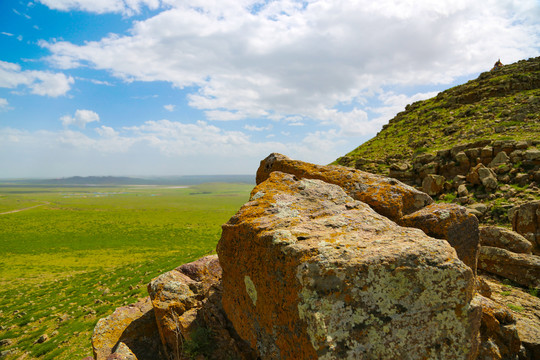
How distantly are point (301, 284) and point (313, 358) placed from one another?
3.33 ft

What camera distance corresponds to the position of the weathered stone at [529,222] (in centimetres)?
1287

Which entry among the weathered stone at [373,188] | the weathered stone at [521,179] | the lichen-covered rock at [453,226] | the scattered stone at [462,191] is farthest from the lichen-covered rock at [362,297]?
the weathered stone at [521,179]

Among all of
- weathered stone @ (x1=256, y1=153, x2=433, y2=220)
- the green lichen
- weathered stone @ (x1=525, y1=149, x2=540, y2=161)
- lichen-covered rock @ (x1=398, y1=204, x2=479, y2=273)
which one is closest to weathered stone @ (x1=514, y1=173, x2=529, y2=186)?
weathered stone @ (x1=525, y1=149, x2=540, y2=161)

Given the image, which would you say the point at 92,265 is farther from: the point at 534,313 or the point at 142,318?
the point at 534,313

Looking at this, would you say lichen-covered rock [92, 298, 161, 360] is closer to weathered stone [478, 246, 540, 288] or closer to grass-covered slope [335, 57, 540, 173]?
weathered stone [478, 246, 540, 288]

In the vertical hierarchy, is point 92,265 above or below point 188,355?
below

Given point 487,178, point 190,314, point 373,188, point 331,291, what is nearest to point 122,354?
point 190,314

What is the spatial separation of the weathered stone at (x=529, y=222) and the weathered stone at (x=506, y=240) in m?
1.69

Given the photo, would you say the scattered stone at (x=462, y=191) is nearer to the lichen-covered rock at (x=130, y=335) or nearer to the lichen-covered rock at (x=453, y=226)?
the lichen-covered rock at (x=453, y=226)

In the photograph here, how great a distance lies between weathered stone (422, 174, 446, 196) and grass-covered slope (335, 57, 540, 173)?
20.6 ft

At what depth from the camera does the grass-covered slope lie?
91.3 feet

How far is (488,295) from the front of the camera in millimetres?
7559

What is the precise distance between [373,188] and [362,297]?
427cm

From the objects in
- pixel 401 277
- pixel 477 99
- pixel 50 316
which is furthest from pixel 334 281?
pixel 477 99
